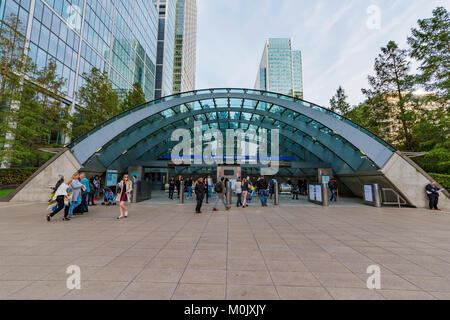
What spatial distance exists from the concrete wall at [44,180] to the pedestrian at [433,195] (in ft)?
73.4

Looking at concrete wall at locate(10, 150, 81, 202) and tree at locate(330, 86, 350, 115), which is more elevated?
tree at locate(330, 86, 350, 115)

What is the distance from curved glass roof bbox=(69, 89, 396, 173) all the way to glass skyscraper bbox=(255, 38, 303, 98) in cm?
12412

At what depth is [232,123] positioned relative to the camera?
78.1 ft

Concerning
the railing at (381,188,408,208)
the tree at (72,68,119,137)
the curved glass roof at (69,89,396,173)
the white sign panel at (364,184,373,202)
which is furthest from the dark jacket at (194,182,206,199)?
the tree at (72,68,119,137)

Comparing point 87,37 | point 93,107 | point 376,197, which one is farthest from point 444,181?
point 87,37

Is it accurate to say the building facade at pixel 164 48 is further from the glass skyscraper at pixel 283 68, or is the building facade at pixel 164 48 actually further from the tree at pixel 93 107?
the glass skyscraper at pixel 283 68

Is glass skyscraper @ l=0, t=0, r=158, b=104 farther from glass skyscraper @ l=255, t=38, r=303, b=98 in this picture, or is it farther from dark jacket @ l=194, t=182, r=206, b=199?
glass skyscraper @ l=255, t=38, r=303, b=98

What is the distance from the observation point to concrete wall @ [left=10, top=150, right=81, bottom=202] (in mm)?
11859

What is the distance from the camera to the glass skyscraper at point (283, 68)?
134 metres

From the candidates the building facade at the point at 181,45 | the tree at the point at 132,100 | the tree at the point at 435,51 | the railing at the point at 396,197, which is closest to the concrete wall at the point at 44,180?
the tree at the point at 132,100

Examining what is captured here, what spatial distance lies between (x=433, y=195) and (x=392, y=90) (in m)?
13.4
